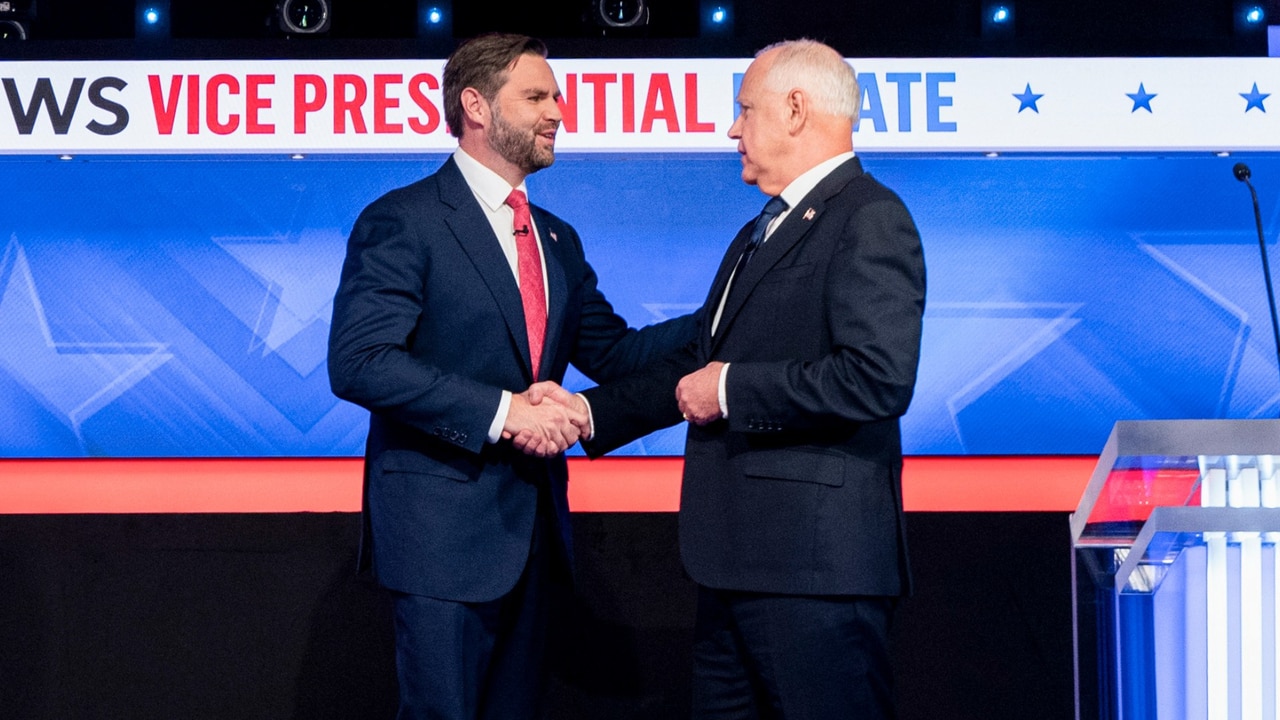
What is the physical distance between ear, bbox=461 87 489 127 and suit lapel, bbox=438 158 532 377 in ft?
0.69

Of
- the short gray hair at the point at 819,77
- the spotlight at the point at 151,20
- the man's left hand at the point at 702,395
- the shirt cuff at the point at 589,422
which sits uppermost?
the spotlight at the point at 151,20

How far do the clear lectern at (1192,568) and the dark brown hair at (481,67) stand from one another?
132 cm

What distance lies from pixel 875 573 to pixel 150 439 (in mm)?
2726

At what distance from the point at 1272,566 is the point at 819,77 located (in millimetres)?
973

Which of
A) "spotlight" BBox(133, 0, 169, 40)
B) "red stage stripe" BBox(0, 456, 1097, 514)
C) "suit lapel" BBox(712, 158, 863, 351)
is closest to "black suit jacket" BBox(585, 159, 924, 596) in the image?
"suit lapel" BBox(712, 158, 863, 351)

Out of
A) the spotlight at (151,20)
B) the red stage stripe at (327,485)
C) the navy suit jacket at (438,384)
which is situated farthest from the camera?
the spotlight at (151,20)

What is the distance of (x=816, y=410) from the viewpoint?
1930 mm

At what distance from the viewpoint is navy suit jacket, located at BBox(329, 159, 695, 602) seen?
7.29 feet

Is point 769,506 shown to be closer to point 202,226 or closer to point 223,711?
point 223,711

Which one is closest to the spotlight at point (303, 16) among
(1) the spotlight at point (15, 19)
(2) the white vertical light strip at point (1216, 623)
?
(1) the spotlight at point (15, 19)

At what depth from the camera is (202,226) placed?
409 cm

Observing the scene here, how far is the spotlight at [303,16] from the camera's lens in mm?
4062

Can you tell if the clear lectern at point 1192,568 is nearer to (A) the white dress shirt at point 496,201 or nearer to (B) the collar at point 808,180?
(B) the collar at point 808,180

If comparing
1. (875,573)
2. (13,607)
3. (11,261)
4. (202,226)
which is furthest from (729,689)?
(11,261)
